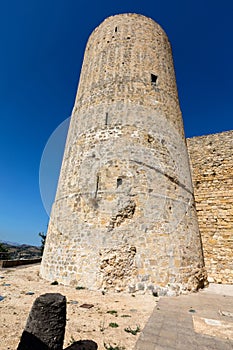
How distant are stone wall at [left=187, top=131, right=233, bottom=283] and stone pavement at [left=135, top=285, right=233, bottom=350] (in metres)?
2.77

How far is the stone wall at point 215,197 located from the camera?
26.6ft

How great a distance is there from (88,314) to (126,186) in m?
3.92

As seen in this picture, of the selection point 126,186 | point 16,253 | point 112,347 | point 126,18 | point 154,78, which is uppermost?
point 126,18

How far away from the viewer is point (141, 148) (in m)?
7.64

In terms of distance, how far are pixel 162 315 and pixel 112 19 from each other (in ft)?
45.0

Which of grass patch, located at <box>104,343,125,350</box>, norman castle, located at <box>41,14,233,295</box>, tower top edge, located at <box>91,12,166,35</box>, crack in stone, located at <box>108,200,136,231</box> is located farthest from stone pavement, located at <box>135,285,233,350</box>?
tower top edge, located at <box>91,12,166,35</box>

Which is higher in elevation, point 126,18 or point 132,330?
point 126,18

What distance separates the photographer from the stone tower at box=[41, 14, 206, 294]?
6094 millimetres

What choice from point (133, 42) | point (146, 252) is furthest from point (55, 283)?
point (133, 42)

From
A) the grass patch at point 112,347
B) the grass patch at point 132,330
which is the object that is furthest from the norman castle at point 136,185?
the grass patch at point 112,347

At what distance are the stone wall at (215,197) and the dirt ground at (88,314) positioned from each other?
415 cm

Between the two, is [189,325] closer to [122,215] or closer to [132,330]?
[132,330]

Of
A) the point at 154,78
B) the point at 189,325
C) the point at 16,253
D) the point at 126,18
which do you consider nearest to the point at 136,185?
the point at 189,325

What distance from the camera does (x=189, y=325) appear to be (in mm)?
3621
